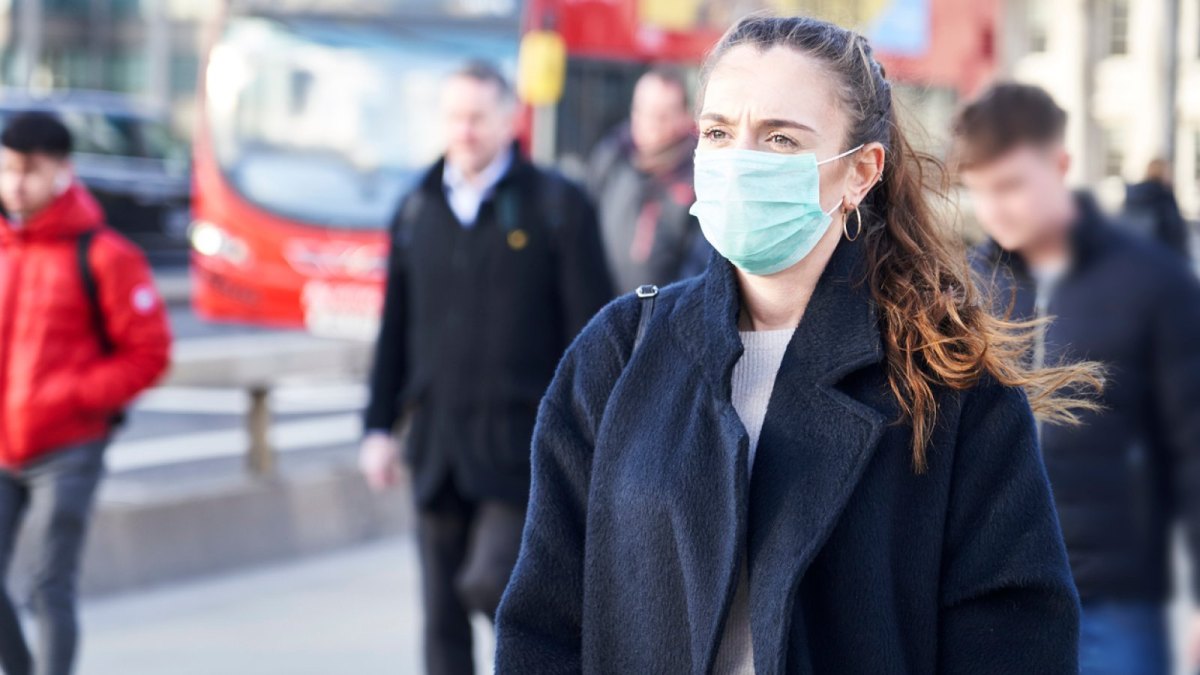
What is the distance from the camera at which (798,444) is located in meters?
2.48

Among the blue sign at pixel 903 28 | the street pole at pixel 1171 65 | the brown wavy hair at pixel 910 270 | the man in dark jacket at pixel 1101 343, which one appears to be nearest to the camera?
the brown wavy hair at pixel 910 270

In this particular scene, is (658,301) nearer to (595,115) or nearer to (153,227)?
(595,115)

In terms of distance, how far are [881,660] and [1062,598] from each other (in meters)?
0.26

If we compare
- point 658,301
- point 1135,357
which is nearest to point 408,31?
point 1135,357

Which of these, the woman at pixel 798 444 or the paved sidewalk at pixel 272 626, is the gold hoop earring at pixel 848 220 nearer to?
the woman at pixel 798 444

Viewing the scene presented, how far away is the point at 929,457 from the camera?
8.05 ft

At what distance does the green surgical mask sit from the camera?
255 cm

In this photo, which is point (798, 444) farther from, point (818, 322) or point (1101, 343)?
point (1101, 343)

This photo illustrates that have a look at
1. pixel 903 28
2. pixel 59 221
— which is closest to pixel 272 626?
pixel 59 221

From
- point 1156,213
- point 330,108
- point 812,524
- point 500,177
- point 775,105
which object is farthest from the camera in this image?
point 330,108

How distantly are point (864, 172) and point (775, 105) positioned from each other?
0.21 metres

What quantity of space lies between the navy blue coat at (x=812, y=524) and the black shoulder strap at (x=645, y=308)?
44 millimetres

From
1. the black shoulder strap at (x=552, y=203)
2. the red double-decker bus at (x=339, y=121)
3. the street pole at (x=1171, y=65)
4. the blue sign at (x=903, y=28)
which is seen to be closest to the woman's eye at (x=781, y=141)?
the black shoulder strap at (x=552, y=203)

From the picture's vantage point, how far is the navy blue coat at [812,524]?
2.41 m
